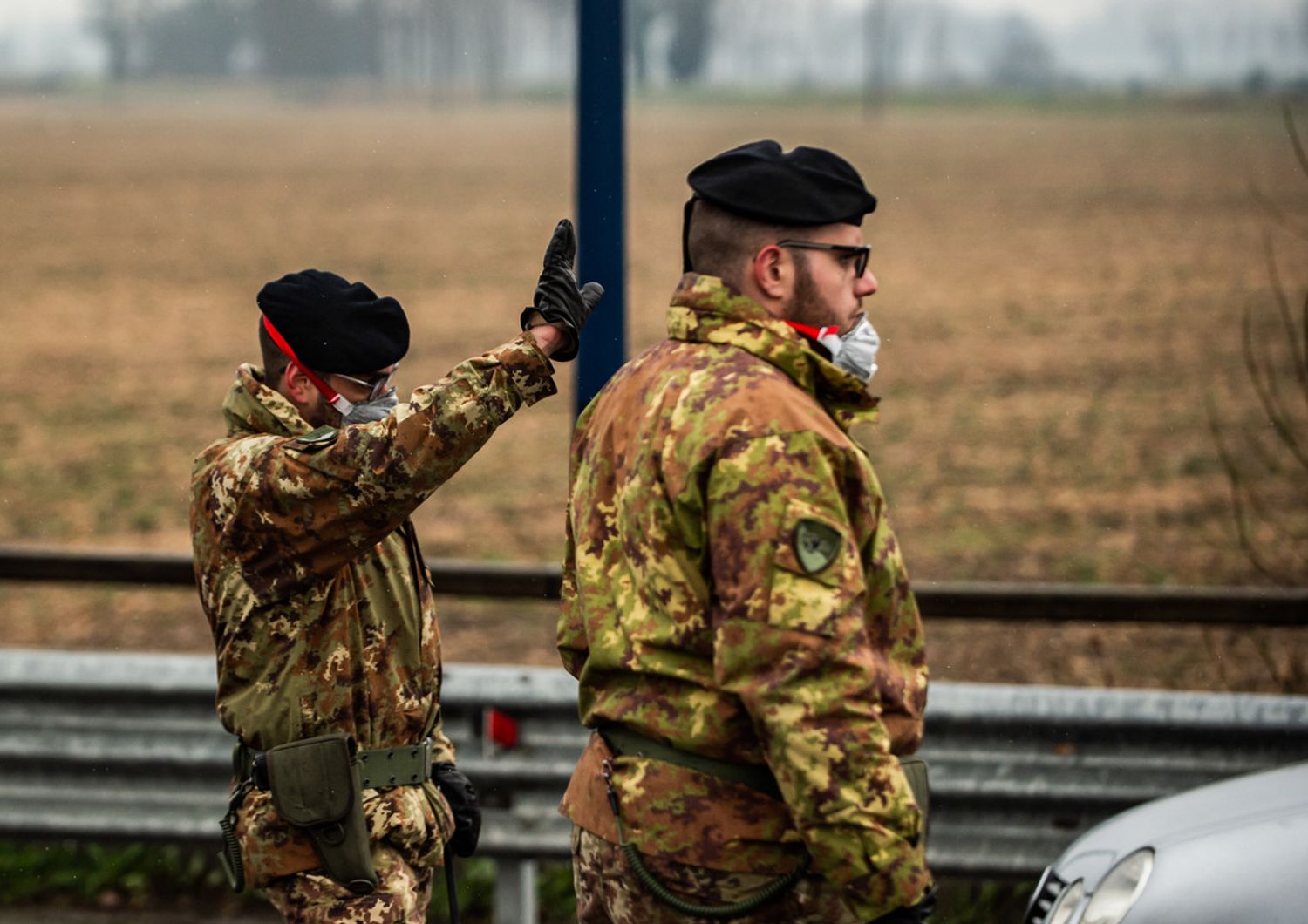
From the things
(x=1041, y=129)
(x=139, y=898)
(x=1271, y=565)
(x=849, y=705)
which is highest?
(x=849, y=705)

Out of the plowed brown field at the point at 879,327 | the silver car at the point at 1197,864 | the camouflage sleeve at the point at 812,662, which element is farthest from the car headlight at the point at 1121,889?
the plowed brown field at the point at 879,327

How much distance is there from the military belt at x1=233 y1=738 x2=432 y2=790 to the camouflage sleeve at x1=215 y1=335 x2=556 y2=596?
0.38m

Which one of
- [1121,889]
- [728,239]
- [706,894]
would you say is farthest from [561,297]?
[1121,889]

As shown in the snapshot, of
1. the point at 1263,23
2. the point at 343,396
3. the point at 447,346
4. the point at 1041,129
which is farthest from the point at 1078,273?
the point at 1263,23

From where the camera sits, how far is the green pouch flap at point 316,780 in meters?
3.00

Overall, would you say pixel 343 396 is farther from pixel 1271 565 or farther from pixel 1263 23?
pixel 1263 23

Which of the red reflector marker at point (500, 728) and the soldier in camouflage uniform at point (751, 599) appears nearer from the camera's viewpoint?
the soldier in camouflage uniform at point (751, 599)

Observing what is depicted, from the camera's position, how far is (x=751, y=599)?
2283 millimetres

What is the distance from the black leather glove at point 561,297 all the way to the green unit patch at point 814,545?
2.59 ft

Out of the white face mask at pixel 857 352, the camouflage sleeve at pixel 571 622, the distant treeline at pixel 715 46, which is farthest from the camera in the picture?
the distant treeline at pixel 715 46

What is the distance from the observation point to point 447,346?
Answer: 2002 centimetres

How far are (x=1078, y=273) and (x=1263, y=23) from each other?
101m

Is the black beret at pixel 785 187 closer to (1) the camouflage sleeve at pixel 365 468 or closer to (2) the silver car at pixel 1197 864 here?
(1) the camouflage sleeve at pixel 365 468

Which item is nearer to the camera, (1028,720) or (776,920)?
(776,920)
